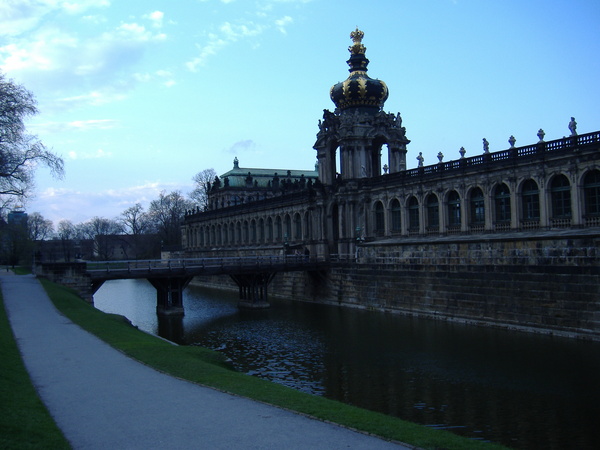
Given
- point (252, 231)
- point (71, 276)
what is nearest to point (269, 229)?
Result: point (252, 231)

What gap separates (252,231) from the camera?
265ft

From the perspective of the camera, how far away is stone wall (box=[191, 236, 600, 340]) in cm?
3064

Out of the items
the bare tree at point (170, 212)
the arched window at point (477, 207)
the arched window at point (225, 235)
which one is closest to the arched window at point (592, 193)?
the arched window at point (477, 207)

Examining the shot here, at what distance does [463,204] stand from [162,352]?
29778 millimetres

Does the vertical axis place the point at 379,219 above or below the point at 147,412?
above

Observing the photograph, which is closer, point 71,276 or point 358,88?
point 71,276

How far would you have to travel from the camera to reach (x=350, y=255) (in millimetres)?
55875

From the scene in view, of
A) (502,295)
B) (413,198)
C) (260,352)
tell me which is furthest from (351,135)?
(260,352)

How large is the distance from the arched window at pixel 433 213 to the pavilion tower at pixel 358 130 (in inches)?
373

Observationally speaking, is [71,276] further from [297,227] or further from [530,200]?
[530,200]

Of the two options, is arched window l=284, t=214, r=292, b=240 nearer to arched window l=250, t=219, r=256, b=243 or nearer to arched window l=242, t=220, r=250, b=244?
arched window l=250, t=219, r=256, b=243

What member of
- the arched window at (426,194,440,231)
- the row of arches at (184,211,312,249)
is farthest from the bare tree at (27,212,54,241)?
the arched window at (426,194,440,231)

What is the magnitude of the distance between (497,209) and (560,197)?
216 inches

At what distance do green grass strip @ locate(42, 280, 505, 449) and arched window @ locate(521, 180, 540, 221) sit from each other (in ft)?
81.3
